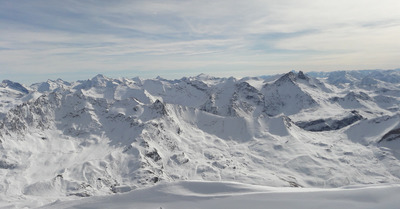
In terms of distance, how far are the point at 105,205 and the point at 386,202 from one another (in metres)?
24.0

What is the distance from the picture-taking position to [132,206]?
2795 centimetres

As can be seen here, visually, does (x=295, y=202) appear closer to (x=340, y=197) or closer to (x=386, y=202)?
(x=340, y=197)

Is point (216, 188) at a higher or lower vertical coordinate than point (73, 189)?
higher

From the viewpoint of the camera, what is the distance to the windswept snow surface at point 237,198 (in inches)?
993

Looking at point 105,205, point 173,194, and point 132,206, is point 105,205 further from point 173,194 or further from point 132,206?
point 173,194

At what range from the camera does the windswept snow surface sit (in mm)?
25219

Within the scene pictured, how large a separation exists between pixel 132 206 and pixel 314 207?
1578 centimetres

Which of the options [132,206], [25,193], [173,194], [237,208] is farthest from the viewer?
[25,193]

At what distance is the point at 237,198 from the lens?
27766mm

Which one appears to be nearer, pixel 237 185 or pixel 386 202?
pixel 386 202

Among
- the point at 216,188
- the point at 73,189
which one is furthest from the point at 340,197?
the point at 73,189

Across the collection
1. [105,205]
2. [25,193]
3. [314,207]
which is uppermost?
[314,207]

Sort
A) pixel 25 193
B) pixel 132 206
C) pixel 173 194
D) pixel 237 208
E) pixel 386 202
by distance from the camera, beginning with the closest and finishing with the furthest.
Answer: pixel 386 202, pixel 237 208, pixel 132 206, pixel 173 194, pixel 25 193

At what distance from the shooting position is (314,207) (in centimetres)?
2469
